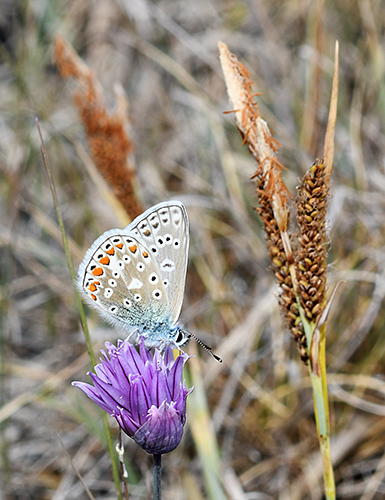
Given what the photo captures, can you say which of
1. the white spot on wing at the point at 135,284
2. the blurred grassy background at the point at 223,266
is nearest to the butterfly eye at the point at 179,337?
the white spot on wing at the point at 135,284

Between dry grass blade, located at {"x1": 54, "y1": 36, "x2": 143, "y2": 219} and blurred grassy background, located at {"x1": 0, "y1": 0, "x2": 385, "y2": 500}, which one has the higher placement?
dry grass blade, located at {"x1": 54, "y1": 36, "x2": 143, "y2": 219}

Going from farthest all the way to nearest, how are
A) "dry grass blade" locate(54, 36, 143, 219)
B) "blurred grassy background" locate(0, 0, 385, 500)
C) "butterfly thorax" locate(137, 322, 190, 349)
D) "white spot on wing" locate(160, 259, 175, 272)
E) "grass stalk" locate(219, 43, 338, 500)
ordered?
"blurred grassy background" locate(0, 0, 385, 500)
"dry grass blade" locate(54, 36, 143, 219)
"white spot on wing" locate(160, 259, 175, 272)
"butterfly thorax" locate(137, 322, 190, 349)
"grass stalk" locate(219, 43, 338, 500)

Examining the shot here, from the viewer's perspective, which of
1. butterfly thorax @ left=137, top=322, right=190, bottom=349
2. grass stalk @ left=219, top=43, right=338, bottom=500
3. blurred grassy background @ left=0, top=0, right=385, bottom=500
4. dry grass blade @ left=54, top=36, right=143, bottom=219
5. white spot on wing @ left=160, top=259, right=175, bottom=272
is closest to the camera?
grass stalk @ left=219, top=43, right=338, bottom=500

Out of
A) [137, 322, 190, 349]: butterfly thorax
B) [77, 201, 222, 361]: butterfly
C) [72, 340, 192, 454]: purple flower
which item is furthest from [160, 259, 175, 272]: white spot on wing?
[72, 340, 192, 454]: purple flower

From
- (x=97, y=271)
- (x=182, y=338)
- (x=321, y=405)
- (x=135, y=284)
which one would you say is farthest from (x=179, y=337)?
(x=321, y=405)

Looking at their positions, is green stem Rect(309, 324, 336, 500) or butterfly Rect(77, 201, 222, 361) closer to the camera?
green stem Rect(309, 324, 336, 500)

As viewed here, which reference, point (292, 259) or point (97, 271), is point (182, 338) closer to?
point (97, 271)

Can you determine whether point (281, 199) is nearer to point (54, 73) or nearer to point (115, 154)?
point (115, 154)

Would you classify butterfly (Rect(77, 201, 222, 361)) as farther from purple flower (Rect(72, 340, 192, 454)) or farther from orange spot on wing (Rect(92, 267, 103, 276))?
purple flower (Rect(72, 340, 192, 454))
